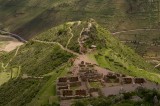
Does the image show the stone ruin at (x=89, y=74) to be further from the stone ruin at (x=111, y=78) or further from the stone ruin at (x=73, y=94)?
the stone ruin at (x=73, y=94)

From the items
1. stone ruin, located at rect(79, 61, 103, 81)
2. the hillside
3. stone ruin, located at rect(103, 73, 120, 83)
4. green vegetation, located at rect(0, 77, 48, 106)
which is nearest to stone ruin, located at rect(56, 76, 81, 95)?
the hillside

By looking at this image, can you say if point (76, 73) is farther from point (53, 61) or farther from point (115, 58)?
point (115, 58)

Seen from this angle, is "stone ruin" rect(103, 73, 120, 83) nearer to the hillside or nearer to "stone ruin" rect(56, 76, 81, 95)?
"stone ruin" rect(56, 76, 81, 95)

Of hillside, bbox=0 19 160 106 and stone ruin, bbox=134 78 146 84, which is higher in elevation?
hillside, bbox=0 19 160 106

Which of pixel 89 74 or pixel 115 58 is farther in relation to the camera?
pixel 115 58

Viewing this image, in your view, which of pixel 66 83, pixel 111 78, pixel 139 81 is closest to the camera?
pixel 66 83

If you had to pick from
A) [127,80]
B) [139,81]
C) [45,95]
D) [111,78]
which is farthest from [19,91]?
[139,81]

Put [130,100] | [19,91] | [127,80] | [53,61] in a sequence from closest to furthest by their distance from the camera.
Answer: [130,100] < [127,80] < [19,91] < [53,61]

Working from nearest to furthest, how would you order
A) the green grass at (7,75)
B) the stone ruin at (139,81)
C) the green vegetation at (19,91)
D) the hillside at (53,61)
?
the stone ruin at (139,81)
the green vegetation at (19,91)
the hillside at (53,61)
the green grass at (7,75)

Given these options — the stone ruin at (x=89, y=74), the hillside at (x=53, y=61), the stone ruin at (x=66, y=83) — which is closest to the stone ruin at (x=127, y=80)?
the stone ruin at (x=89, y=74)
